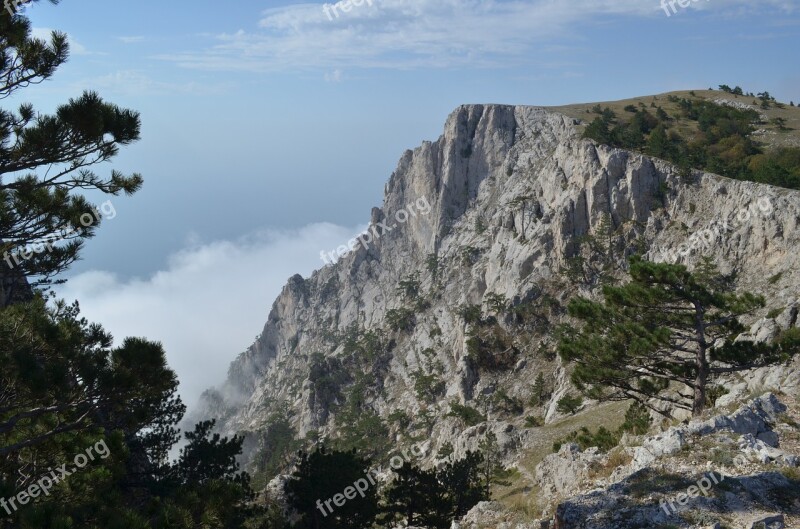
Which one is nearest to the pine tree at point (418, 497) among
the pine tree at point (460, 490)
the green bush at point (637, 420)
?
the pine tree at point (460, 490)

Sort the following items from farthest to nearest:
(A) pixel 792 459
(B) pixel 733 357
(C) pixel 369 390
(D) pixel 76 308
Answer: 1. (C) pixel 369 390
2. (B) pixel 733 357
3. (D) pixel 76 308
4. (A) pixel 792 459

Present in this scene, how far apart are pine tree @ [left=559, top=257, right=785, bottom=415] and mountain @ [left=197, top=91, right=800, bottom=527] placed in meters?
1.55

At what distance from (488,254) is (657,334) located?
87355mm

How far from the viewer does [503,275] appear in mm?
91750

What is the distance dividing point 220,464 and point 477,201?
110 m

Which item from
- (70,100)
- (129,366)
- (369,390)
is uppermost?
(70,100)

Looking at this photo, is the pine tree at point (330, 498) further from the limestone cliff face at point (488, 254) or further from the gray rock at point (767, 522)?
the limestone cliff face at point (488, 254)

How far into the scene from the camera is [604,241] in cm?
7712

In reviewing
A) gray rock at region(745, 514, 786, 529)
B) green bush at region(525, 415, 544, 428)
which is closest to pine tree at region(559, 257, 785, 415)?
gray rock at region(745, 514, 786, 529)

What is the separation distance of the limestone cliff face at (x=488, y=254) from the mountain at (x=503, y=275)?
30 centimetres

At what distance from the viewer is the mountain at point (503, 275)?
54.2 m

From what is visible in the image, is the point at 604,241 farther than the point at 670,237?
Result: Yes

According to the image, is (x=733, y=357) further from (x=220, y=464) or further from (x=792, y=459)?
(x=220, y=464)

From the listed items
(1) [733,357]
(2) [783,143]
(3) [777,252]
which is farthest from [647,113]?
(1) [733,357]
